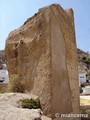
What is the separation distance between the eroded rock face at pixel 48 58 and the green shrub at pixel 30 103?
0.74 ft

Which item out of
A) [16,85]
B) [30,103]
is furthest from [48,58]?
[16,85]

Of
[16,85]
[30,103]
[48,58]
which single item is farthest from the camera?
[16,85]

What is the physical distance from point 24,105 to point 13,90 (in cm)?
173

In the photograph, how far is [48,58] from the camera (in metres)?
6.66

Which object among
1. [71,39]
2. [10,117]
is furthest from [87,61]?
[10,117]

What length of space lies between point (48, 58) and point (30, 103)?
143cm

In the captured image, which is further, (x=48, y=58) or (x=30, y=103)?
(x=48, y=58)

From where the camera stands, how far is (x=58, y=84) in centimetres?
677

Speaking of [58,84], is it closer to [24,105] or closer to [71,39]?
[24,105]

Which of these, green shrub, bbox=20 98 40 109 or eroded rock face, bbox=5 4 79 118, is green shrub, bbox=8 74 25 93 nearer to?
eroded rock face, bbox=5 4 79 118

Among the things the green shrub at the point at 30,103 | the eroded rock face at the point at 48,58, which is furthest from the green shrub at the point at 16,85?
the green shrub at the point at 30,103

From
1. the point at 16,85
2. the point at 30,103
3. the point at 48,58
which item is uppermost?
the point at 48,58

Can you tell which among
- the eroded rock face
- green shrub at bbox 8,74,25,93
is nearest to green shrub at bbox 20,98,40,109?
the eroded rock face

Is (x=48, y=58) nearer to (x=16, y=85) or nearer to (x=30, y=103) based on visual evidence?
(x=30, y=103)
